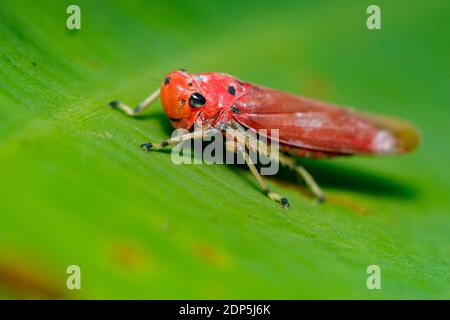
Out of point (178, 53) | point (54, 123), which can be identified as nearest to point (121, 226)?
point (54, 123)

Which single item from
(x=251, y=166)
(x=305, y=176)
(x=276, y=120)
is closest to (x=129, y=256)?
(x=251, y=166)

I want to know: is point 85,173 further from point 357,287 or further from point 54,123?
point 357,287

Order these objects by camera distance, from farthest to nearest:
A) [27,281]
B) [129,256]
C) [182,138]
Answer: [182,138] → [129,256] → [27,281]

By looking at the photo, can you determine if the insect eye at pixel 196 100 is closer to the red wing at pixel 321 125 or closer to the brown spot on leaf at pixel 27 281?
the red wing at pixel 321 125

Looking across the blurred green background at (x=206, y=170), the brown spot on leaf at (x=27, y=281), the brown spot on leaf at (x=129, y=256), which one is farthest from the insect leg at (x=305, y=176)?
the brown spot on leaf at (x=27, y=281)

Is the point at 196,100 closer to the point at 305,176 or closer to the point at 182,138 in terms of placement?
the point at 182,138

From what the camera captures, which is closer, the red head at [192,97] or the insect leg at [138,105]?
the insect leg at [138,105]

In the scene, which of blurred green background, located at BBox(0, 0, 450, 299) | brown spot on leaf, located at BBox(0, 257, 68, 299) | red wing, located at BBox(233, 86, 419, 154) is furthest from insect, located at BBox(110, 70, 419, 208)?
brown spot on leaf, located at BBox(0, 257, 68, 299)
